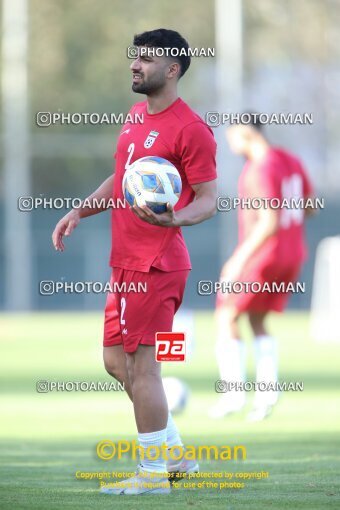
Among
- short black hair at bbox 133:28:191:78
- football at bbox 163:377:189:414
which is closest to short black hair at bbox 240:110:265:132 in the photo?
football at bbox 163:377:189:414

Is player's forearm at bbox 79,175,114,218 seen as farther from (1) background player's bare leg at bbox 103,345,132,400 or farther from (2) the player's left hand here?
(2) the player's left hand

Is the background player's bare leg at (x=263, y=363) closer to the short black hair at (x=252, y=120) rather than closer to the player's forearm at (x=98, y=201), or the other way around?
the short black hair at (x=252, y=120)

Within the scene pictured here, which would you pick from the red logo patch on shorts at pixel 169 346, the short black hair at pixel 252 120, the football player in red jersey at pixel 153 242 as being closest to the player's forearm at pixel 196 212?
the football player in red jersey at pixel 153 242

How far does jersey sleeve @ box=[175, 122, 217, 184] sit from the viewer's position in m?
6.02

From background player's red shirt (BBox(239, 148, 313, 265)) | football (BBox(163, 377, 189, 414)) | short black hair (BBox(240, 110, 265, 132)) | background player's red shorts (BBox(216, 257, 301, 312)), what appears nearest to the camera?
football (BBox(163, 377, 189, 414))

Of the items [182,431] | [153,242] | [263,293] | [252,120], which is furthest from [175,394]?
[153,242]

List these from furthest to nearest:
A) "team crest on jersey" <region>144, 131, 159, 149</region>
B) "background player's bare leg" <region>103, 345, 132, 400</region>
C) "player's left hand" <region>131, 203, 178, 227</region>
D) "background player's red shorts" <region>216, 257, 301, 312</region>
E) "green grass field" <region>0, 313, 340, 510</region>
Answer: "background player's red shorts" <region>216, 257, 301, 312</region> < "background player's bare leg" <region>103, 345, 132, 400</region> < "team crest on jersey" <region>144, 131, 159, 149</region> < "green grass field" <region>0, 313, 340, 510</region> < "player's left hand" <region>131, 203, 178, 227</region>

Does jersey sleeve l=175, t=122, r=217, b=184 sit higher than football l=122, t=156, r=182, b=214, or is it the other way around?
jersey sleeve l=175, t=122, r=217, b=184

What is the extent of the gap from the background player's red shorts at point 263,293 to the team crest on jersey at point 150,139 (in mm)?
4079

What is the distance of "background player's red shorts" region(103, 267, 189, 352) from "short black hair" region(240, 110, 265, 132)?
4031 millimetres

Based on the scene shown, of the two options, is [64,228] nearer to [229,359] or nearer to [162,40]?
[162,40]

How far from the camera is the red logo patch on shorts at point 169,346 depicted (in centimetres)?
610

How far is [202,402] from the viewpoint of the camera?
35.0ft

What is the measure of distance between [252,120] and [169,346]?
14.8 feet
